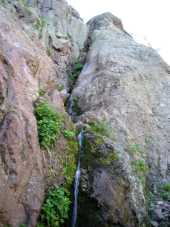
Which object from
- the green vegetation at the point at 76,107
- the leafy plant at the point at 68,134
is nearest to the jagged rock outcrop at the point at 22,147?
the leafy plant at the point at 68,134

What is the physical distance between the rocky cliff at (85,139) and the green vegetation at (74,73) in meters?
0.32

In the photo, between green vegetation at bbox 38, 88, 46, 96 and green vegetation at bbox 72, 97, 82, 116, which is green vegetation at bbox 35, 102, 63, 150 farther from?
green vegetation at bbox 72, 97, 82, 116

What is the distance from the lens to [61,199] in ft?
24.6

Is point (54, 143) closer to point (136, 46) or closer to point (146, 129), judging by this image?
point (146, 129)

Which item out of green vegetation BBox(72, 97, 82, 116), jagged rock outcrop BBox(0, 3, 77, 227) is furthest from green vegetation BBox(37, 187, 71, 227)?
green vegetation BBox(72, 97, 82, 116)

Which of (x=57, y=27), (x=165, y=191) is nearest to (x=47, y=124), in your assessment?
(x=165, y=191)

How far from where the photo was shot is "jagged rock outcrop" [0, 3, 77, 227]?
670 centimetres

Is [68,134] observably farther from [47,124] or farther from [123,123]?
[123,123]

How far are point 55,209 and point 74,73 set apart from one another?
27.9 ft

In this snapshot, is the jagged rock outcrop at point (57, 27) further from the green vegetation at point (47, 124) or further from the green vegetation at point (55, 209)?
the green vegetation at point (55, 209)

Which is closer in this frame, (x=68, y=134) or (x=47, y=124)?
(x=47, y=124)

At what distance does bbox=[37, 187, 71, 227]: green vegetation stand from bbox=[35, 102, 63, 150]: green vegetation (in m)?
1.09

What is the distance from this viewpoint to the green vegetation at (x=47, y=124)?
7.88 meters

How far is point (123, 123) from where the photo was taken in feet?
34.6
